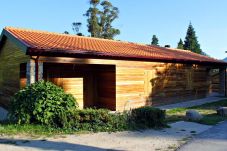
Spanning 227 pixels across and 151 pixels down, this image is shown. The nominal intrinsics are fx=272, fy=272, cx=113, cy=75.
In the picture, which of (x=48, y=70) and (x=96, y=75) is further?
(x=96, y=75)

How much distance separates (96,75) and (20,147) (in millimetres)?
8838

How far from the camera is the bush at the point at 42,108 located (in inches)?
343

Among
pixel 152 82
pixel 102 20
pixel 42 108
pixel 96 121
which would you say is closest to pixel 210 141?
pixel 96 121

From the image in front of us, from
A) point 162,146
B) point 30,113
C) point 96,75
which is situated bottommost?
point 162,146

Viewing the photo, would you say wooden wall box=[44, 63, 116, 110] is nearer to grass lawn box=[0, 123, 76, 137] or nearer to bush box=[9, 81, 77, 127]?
bush box=[9, 81, 77, 127]

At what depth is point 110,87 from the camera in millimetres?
14227

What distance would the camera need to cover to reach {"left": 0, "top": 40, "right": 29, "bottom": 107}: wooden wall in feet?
43.1

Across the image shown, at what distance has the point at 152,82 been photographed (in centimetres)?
1595

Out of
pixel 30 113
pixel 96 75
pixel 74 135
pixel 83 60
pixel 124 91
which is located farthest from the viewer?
pixel 96 75

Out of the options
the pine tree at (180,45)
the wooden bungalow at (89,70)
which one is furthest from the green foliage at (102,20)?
the wooden bungalow at (89,70)

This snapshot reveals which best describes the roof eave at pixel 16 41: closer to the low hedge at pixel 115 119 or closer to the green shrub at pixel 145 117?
the low hedge at pixel 115 119

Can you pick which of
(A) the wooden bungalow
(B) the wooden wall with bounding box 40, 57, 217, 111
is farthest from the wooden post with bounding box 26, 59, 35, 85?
(B) the wooden wall with bounding box 40, 57, 217, 111

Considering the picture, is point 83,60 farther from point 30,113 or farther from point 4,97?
point 4,97

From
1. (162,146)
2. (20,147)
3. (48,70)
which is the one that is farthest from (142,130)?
(48,70)
